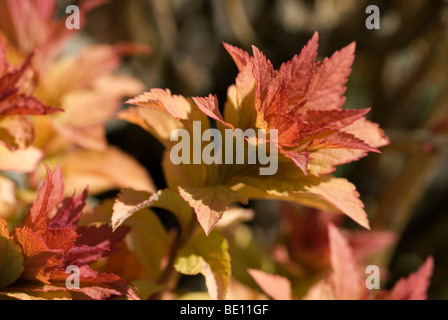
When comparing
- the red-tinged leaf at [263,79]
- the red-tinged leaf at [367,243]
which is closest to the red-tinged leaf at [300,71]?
the red-tinged leaf at [263,79]

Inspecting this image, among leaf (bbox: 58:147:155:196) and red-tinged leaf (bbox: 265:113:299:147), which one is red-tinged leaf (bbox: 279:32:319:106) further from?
leaf (bbox: 58:147:155:196)

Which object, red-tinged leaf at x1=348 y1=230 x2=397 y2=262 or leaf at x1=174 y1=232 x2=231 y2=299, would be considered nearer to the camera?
leaf at x1=174 y1=232 x2=231 y2=299

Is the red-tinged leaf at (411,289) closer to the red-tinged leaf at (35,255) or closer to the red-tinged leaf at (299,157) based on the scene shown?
the red-tinged leaf at (299,157)

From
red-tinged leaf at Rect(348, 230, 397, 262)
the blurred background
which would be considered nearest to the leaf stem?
red-tinged leaf at Rect(348, 230, 397, 262)

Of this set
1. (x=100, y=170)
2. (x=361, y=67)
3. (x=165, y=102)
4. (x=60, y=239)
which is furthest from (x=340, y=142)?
(x=361, y=67)

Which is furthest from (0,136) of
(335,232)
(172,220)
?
A: (172,220)
